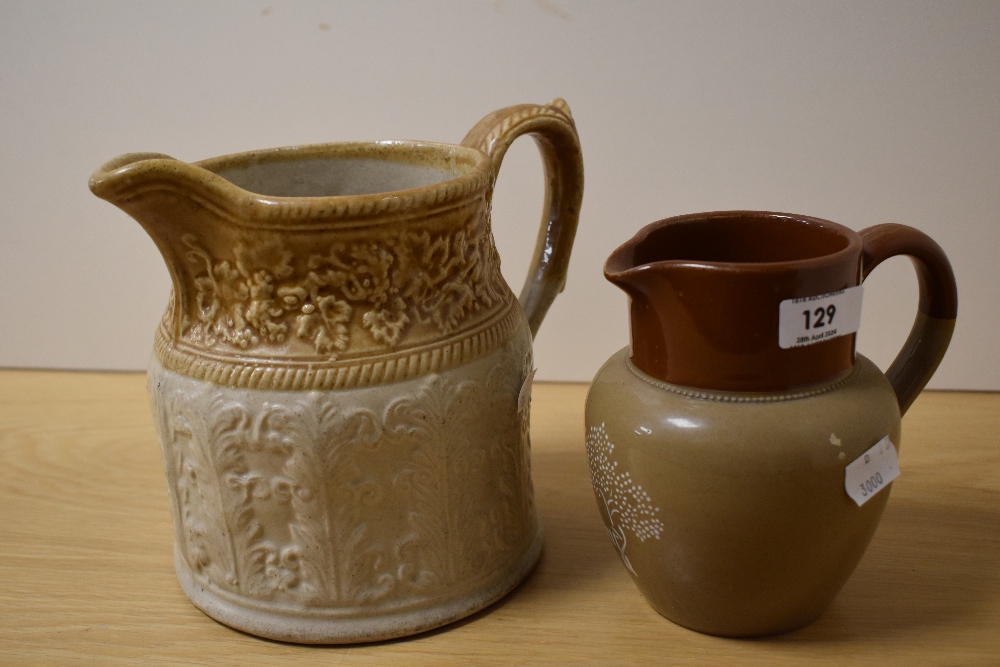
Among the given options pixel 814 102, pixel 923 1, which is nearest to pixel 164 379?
pixel 814 102

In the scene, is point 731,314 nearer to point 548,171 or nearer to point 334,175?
point 548,171

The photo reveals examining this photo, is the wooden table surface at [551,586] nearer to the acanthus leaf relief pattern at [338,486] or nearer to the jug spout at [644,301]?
the acanthus leaf relief pattern at [338,486]

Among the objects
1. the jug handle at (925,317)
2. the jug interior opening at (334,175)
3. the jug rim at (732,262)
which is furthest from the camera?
the jug interior opening at (334,175)

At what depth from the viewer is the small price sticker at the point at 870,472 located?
82 centimetres

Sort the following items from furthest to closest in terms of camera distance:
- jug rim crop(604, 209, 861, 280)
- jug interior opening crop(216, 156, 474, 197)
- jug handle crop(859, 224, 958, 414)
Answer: jug interior opening crop(216, 156, 474, 197)
jug handle crop(859, 224, 958, 414)
jug rim crop(604, 209, 861, 280)

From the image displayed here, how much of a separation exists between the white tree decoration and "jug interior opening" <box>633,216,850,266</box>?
178 mm

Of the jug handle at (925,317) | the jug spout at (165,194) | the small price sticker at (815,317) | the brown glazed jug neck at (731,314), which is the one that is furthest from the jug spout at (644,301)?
the jug spout at (165,194)

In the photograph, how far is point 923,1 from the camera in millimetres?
1355

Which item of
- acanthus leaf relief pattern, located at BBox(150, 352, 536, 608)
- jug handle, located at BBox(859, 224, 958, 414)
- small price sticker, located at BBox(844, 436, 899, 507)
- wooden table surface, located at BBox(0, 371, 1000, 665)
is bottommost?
wooden table surface, located at BBox(0, 371, 1000, 665)

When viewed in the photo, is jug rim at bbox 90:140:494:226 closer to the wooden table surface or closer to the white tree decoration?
the white tree decoration

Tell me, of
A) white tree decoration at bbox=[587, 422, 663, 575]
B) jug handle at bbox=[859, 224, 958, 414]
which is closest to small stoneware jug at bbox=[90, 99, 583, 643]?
white tree decoration at bbox=[587, 422, 663, 575]

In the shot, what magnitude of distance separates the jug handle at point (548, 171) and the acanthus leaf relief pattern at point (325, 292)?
0.15 metres

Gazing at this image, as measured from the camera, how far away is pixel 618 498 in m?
0.90

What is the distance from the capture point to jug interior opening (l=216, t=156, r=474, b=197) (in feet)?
3.53
